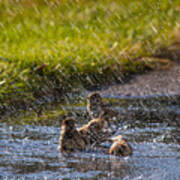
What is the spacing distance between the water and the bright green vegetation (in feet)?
8.05

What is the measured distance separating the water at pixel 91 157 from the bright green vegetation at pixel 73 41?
8.05ft

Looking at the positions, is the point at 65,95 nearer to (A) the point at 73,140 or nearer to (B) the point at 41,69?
(B) the point at 41,69

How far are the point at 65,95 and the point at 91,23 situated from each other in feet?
22.1

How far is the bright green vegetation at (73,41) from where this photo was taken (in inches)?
462

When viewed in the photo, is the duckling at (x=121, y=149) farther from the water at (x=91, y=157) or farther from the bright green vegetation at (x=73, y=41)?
the bright green vegetation at (x=73, y=41)

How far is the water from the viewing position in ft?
20.6

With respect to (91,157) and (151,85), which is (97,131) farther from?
(151,85)

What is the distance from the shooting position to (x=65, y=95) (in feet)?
38.4

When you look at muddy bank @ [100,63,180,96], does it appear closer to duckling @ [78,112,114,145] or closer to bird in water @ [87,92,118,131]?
bird in water @ [87,92,118,131]

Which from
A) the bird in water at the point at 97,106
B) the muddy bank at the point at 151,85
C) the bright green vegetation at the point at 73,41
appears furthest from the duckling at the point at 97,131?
the muddy bank at the point at 151,85

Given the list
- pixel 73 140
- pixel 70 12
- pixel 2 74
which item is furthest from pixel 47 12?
pixel 73 140

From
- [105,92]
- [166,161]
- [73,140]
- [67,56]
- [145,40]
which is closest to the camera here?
[166,161]

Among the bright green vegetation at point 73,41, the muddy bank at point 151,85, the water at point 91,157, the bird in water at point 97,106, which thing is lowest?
the water at point 91,157

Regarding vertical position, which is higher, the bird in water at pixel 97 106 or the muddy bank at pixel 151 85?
the muddy bank at pixel 151 85
